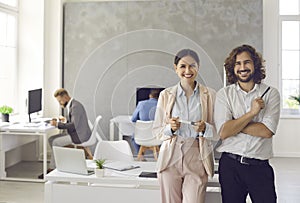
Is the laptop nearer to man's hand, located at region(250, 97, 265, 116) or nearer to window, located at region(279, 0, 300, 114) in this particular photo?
man's hand, located at region(250, 97, 265, 116)

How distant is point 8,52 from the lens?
252 inches

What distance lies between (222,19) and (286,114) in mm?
1953

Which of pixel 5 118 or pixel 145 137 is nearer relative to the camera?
pixel 145 137

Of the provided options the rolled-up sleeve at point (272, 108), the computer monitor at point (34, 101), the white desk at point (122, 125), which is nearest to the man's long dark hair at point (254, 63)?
the rolled-up sleeve at point (272, 108)

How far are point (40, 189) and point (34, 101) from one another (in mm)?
1506

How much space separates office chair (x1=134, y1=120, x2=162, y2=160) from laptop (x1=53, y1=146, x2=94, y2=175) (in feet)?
1.23

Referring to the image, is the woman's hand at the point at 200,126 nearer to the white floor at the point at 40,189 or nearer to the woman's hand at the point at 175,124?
the woman's hand at the point at 175,124

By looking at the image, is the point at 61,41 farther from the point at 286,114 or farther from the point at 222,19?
the point at 286,114

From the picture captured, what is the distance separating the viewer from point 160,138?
8.04 ft

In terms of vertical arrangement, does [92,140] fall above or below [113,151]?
above

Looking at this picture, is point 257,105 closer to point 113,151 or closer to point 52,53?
point 113,151

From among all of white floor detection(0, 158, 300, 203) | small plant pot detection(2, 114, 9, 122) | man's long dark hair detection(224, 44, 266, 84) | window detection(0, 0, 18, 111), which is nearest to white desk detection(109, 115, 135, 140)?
man's long dark hair detection(224, 44, 266, 84)

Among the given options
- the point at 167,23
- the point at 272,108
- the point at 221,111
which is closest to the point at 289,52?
the point at 167,23

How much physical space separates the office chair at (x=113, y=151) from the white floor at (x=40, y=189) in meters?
1.33
